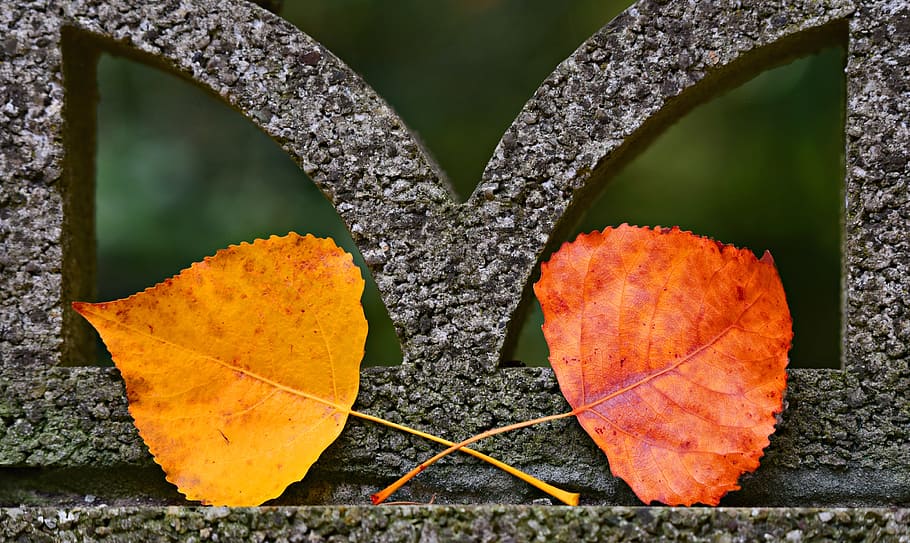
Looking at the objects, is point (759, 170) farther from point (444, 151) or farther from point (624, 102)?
point (624, 102)

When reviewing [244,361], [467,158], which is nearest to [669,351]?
[244,361]

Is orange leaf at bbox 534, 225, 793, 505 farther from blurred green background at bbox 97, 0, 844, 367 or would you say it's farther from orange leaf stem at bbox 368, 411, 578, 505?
blurred green background at bbox 97, 0, 844, 367

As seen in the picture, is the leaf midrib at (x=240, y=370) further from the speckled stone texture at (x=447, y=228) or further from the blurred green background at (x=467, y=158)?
the blurred green background at (x=467, y=158)

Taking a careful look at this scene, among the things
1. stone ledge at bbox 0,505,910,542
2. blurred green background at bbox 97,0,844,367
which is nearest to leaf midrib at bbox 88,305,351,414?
stone ledge at bbox 0,505,910,542

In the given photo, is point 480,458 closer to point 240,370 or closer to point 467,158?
point 240,370

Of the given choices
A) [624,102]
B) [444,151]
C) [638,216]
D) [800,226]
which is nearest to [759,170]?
[800,226]

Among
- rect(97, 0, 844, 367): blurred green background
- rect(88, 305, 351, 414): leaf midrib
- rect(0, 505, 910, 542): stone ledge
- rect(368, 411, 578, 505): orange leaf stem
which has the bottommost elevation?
rect(0, 505, 910, 542): stone ledge
